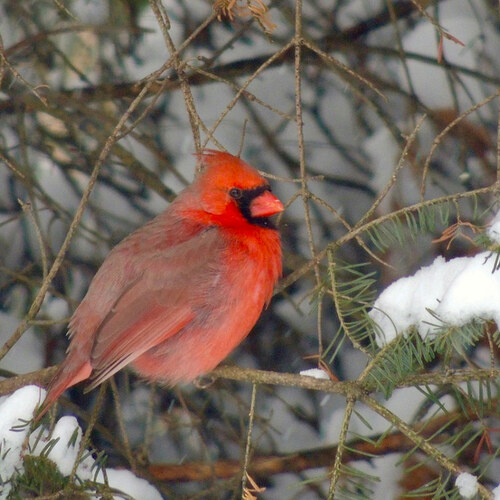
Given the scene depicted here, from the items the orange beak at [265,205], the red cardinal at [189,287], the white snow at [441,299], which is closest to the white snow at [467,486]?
the white snow at [441,299]

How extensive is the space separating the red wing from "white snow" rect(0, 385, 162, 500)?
371 millimetres

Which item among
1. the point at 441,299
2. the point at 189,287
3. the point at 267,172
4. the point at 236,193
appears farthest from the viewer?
the point at 267,172

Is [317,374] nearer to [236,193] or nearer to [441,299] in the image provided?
[441,299]

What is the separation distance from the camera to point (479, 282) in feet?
5.98

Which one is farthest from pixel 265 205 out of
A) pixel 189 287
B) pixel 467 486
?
pixel 467 486

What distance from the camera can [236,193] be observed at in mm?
2961

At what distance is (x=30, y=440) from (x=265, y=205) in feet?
3.57

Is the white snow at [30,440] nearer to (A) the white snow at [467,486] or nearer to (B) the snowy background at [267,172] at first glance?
(B) the snowy background at [267,172]

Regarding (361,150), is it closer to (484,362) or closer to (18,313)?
(484,362)

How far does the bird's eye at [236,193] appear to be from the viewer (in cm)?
296

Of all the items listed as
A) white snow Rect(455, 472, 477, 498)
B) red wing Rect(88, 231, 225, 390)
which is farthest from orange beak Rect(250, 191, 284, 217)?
white snow Rect(455, 472, 477, 498)

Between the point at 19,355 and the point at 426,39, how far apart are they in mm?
2360

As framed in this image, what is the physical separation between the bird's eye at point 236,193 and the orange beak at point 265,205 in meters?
0.05

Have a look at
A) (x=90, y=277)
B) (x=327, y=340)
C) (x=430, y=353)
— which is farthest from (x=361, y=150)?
(x=430, y=353)
